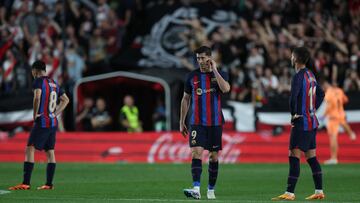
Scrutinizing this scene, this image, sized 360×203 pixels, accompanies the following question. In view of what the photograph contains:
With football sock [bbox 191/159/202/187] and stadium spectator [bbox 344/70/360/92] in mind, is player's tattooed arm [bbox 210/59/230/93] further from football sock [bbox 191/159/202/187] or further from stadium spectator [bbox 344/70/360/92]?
stadium spectator [bbox 344/70/360/92]

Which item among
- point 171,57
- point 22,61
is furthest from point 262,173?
point 22,61

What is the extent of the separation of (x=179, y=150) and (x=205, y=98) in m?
12.3

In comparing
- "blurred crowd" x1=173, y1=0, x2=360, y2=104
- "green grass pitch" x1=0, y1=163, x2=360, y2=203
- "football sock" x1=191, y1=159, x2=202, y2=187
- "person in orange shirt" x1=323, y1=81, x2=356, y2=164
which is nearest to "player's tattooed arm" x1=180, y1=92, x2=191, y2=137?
"football sock" x1=191, y1=159, x2=202, y2=187

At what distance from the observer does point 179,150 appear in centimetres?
2636

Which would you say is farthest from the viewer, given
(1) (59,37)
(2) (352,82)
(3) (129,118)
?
(1) (59,37)

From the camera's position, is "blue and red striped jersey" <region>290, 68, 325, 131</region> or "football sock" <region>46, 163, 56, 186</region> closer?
"blue and red striped jersey" <region>290, 68, 325, 131</region>

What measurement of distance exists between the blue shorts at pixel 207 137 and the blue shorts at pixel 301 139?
1.11m

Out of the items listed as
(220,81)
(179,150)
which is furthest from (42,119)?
(179,150)

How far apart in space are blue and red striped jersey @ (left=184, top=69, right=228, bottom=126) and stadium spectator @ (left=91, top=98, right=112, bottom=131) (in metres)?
14.6

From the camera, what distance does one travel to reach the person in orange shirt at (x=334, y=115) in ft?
80.4

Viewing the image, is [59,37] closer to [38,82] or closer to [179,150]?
[179,150]

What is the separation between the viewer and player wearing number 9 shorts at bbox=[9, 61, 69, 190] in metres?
16.0

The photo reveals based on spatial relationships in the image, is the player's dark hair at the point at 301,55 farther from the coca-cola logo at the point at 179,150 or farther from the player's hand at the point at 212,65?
the coca-cola logo at the point at 179,150

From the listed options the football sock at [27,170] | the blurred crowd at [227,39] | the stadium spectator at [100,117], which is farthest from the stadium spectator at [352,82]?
the football sock at [27,170]
